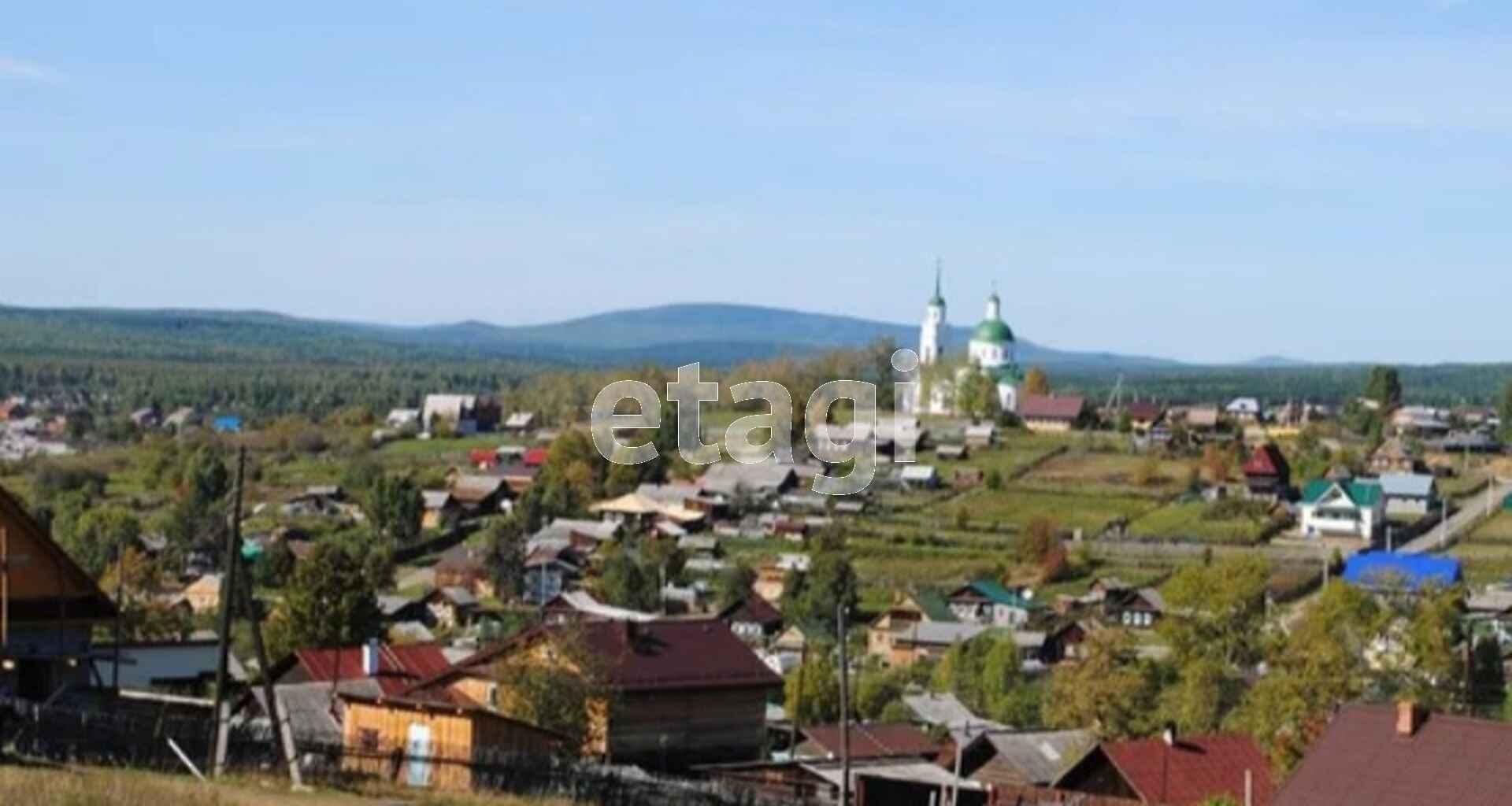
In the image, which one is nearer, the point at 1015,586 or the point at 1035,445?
the point at 1015,586

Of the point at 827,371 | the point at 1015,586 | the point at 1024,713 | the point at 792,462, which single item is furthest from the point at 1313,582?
the point at 827,371

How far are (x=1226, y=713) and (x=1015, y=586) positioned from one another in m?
23.0

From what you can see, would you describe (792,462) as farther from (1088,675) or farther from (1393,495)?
(1088,675)

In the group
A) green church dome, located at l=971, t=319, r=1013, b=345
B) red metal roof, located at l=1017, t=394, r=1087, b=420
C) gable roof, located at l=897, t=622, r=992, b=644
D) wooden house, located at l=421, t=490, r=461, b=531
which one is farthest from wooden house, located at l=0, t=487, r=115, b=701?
green church dome, located at l=971, t=319, r=1013, b=345

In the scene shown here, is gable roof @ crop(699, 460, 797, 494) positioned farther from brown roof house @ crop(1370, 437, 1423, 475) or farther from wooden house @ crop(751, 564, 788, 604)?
brown roof house @ crop(1370, 437, 1423, 475)

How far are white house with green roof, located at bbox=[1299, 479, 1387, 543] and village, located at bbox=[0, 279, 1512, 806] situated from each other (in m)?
0.14

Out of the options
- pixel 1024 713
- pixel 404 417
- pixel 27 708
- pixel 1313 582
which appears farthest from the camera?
pixel 404 417

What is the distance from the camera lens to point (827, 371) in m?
103

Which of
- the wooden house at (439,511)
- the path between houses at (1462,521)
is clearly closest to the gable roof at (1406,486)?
the path between houses at (1462,521)

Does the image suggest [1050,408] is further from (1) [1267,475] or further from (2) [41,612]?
(2) [41,612]

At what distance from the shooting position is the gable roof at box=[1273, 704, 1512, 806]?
18.9m

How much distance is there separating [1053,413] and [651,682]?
74645 mm

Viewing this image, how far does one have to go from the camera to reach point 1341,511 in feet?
222

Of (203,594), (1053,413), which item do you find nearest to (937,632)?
(203,594)
